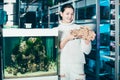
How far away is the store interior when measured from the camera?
326 cm

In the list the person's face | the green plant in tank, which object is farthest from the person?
the green plant in tank

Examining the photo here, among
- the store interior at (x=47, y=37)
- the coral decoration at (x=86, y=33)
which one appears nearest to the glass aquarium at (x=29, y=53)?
the store interior at (x=47, y=37)

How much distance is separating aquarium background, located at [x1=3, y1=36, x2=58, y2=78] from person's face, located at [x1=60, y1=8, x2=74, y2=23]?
0.22 meters

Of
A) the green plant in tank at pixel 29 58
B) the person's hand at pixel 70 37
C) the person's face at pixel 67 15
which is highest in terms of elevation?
the person's face at pixel 67 15

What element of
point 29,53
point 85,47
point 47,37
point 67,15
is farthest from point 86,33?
point 29,53

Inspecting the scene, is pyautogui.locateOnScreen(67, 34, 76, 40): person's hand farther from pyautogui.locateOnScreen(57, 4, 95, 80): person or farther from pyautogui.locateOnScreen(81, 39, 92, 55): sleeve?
pyautogui.locateOnScreen(81, 39, 92, 55): sleeve

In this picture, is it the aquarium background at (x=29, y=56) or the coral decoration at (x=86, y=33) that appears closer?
the aquarium background at (x=29, y=56)

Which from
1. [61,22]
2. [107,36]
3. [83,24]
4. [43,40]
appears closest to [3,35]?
[43,40]

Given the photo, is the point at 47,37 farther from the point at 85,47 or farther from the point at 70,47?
the point at 85,47

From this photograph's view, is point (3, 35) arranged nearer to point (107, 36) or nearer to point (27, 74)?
point (27, 74)

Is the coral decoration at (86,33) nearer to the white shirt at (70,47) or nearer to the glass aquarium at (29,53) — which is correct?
the white shirt at (70,47)

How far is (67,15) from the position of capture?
3.39m

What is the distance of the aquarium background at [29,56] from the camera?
3271 mm

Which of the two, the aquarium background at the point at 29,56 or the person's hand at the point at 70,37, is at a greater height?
the person's hand at the point at 70,37
